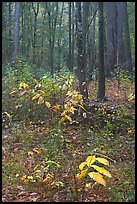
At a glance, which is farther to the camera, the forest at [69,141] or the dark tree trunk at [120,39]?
the dark tree trunk at [120,39]

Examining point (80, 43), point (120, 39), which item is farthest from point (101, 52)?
point (120, 39)

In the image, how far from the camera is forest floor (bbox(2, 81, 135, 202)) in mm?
5211

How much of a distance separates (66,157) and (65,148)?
60 cm

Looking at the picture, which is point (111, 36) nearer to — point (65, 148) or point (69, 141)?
point (69, 141)

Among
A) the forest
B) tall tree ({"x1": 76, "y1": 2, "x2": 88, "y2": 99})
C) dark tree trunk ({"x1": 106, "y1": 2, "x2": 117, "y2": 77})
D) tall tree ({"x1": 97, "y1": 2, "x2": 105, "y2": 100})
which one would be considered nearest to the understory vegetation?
the forest

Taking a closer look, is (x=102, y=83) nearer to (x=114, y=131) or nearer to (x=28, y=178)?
(x=114, y=131)

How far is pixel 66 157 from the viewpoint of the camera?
21.8ft

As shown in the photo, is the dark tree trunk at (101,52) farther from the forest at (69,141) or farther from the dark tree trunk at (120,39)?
the dark tree trunk at (120,39)

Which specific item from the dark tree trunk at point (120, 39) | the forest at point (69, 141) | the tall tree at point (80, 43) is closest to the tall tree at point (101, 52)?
the forest at point (69, 141)

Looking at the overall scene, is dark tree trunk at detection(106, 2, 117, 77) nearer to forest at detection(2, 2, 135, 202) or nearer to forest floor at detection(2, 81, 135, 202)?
forest at detection(2, 2, 135, 202)

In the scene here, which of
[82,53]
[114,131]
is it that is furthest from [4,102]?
[114,131]

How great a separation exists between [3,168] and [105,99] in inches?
201

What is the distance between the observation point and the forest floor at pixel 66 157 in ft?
17.1

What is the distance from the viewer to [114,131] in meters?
8.23
